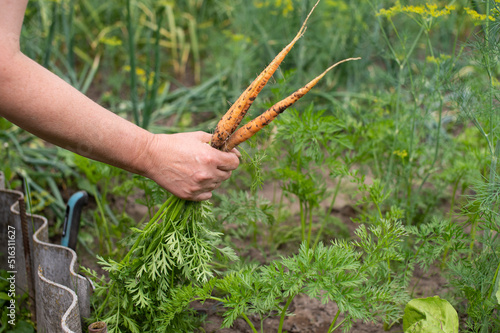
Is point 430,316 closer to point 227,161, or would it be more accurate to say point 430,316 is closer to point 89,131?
point 227,161

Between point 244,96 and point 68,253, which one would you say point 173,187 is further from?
point 68,253

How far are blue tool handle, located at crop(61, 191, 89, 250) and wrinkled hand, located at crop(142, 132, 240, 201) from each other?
1.64 ft

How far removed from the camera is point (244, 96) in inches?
60.2

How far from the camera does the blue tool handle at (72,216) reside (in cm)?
184

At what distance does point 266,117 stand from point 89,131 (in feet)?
1.80

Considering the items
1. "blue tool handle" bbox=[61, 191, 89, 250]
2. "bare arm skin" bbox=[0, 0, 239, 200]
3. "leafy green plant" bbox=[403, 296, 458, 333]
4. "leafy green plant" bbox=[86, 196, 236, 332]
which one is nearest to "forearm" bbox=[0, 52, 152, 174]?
"bare arm skin" bbox=[0, 0, 239, 200]

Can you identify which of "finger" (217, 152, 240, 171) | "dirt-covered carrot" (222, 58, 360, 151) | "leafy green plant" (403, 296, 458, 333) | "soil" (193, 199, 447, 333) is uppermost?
"dirt-covered carrot" (222, 58, 360, 151)

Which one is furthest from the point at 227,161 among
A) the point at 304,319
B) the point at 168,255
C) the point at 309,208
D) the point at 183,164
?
the point at 304,319

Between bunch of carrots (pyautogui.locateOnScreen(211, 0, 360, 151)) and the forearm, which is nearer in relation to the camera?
the forearm

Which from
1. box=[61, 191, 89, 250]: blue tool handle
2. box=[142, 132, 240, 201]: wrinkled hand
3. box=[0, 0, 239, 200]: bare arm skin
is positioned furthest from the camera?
box=[61, 191, 89, 250]: blue tool handle

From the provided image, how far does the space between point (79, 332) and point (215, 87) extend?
8.75 ft

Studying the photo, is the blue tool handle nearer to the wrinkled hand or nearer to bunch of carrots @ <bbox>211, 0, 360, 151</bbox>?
the wrinkled hand

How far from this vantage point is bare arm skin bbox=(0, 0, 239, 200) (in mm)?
1247

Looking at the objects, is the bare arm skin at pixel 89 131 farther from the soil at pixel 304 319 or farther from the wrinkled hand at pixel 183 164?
the soil at pixel 304 319
